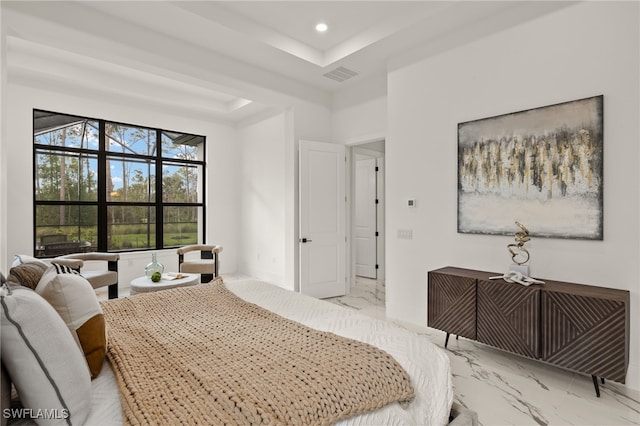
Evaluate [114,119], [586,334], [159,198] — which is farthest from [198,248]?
[586,334]

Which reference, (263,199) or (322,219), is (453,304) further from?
(263,199)

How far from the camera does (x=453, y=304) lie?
115 inches

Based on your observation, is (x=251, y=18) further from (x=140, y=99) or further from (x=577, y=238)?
(x=577, y=238)

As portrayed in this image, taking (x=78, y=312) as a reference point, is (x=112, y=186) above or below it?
above

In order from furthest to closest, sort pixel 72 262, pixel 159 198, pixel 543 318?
pixel 159 198 → pixel 72 262 → pixel 543 318

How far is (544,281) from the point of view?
2652mm

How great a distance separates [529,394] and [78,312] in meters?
2.63

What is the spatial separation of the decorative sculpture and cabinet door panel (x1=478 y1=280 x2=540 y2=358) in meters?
0.33

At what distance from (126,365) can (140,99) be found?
16.5 ft

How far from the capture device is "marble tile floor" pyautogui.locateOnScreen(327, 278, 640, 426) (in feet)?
6.57

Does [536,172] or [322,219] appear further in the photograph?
[322,219]

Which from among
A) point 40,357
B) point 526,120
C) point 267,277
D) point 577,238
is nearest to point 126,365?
point 40,357

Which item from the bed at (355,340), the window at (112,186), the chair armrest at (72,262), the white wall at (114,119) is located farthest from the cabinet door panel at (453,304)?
the window at (112,186)

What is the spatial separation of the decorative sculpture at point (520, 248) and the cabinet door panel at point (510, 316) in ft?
1.09
